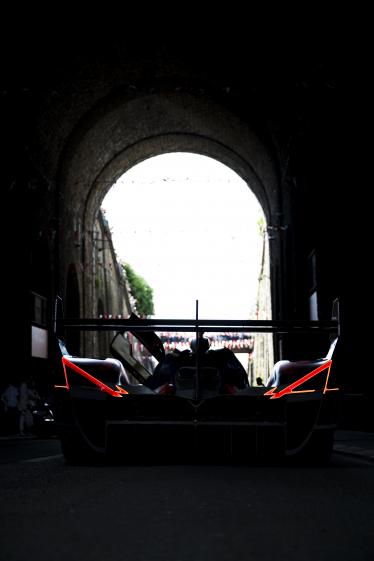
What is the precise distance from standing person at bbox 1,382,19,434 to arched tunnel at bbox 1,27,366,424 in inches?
90.6

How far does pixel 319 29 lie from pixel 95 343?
60.6ft

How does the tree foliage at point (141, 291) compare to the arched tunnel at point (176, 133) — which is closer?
the arched tunnel at point (176, 133)

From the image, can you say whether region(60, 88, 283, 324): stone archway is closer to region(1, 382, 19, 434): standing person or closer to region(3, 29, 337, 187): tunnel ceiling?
region(3, 29, 337, 187): tunnel ceiling

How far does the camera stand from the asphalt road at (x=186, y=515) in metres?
4.01

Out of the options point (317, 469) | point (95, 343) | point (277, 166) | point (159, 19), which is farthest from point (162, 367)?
point (95, 343)

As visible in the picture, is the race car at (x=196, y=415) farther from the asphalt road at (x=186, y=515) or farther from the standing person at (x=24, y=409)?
the standing person at (x=24, y=409)

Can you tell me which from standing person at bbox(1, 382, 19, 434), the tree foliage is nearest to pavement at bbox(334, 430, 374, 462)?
standing person at bbox(1, 382, 19, 434)

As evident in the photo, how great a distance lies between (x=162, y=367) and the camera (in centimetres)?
949

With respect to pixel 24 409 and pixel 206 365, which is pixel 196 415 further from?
pixel 24 409

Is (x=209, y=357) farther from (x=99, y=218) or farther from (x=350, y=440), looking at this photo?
(x=99, y=218)

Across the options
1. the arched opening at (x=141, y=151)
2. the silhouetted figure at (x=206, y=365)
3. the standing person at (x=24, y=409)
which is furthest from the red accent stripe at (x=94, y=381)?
the arched opening at (x=141, y=151)

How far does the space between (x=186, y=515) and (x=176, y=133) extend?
88.3 feet

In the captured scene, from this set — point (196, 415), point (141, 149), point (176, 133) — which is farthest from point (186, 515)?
point (141, 149)

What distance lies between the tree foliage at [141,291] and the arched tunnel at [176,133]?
5810 cm
